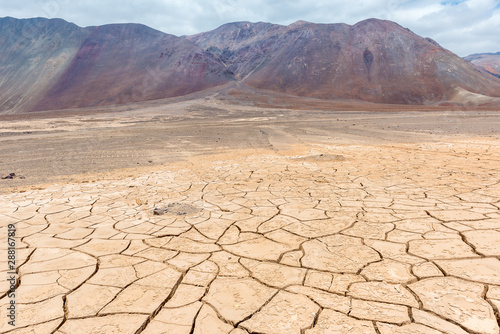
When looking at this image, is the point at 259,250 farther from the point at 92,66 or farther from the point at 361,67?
the point at 92,66

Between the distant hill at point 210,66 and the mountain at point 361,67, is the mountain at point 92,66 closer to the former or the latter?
the distant hill at point 210,66

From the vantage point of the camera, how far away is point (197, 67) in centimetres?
4341

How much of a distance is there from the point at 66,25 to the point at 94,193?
59784mm

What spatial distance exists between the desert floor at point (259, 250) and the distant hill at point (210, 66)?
3361cm

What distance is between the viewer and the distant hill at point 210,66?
3659 cm

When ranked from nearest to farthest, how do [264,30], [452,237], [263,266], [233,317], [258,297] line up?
[233,317] < [258,297] < [263,266] < [452,237] < [264,30]

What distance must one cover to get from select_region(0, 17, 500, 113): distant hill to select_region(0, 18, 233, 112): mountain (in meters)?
0.14

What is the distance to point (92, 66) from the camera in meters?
44.3

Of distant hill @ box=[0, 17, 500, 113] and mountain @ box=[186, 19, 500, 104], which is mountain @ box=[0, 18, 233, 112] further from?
mountain @ box=[186, 19, 500, 104]

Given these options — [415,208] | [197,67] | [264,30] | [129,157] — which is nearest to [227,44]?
[264,30]

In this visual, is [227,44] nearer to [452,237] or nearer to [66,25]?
[66,25]

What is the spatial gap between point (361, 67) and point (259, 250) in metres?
42.5

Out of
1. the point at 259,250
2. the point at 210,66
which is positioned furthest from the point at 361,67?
the point at 259,250

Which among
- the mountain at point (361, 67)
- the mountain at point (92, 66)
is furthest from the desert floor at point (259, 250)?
the mountain at point (92, 66)
